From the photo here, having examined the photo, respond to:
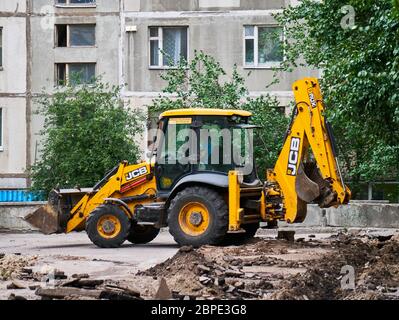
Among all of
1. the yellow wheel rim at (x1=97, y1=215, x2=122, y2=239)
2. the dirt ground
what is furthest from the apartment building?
the dirt ground

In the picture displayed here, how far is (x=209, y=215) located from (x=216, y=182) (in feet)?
2.19

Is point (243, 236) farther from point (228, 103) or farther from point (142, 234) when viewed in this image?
point (228, 103)

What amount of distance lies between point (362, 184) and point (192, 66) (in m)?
8.62

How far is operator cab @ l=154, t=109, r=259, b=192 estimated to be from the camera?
21.3m

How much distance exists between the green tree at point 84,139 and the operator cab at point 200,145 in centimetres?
1030

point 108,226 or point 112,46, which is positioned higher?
point 112,46

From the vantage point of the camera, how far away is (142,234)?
23.3m

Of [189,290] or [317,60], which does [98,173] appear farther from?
[189,290]

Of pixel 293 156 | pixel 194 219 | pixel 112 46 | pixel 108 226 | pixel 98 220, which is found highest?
pixel 112 46

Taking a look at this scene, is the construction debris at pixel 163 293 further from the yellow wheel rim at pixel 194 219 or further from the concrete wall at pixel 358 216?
the concrete wall at pixel 358 216

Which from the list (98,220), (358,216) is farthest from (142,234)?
(358,216)

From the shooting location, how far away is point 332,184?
818 inches

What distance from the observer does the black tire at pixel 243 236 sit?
2172 cm

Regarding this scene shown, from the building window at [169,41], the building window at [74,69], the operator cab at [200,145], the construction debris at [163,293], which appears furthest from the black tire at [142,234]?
the building window at [74,69]
